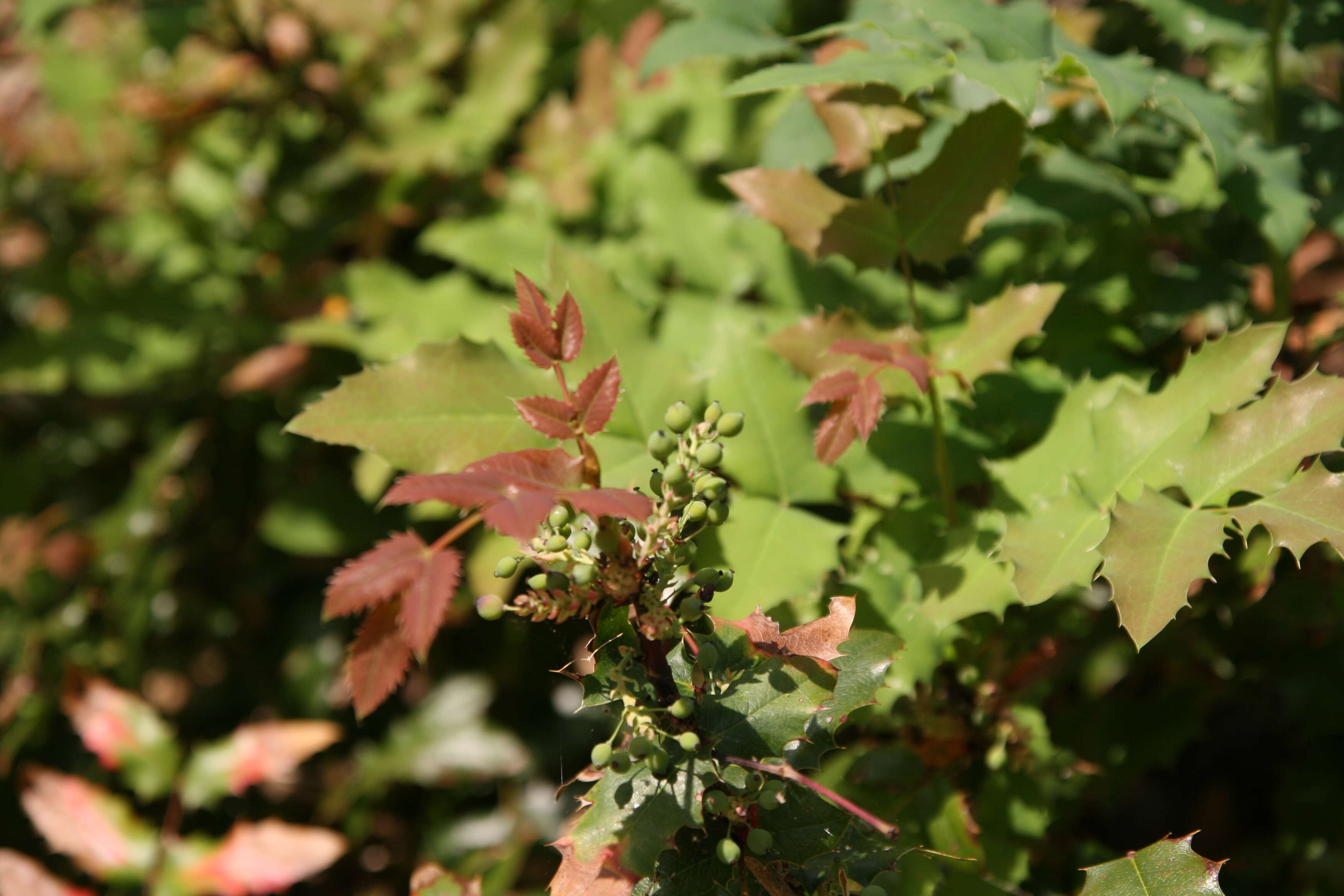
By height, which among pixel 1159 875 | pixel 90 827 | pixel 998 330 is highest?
pixel 998 330

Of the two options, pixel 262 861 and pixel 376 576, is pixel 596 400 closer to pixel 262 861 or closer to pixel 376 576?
pixel 376 576

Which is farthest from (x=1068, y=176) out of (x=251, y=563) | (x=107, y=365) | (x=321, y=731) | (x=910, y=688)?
(x=107, y=365)

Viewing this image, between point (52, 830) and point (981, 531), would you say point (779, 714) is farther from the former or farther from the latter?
point (52, 830)

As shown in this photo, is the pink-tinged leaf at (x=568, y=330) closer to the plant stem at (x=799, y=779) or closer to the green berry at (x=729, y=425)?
the green berry at (x=729, y=425)

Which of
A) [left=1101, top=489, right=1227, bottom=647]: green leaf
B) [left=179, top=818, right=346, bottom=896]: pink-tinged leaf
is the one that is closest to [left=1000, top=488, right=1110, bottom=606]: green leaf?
[left=1101, top=489, right=1227, bottom=647]: green leaf

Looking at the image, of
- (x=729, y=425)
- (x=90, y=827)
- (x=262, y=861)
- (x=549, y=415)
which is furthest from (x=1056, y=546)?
(x=90, y=827)

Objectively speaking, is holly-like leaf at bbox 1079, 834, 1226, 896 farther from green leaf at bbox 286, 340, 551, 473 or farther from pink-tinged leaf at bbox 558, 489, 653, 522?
green leaf at bbox 286, 340, 551, 473

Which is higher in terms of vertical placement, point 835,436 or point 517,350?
point 835,436

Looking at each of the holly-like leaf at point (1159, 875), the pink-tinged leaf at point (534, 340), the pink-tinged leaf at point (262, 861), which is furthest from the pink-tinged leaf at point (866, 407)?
the pink-tinged leaf at point (262, 861)
